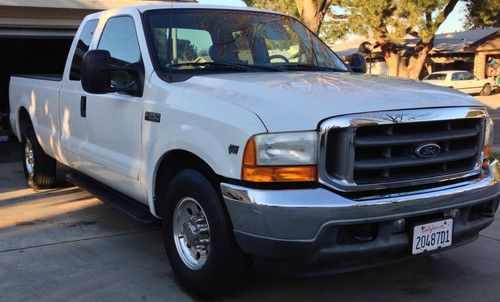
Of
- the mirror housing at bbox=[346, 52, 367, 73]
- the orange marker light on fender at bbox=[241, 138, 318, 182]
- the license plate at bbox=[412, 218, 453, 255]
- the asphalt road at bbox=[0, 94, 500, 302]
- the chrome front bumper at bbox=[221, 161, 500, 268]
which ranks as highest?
the mirror housing at bbox=[346, 52, 367, 73]

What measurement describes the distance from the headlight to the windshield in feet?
4.34

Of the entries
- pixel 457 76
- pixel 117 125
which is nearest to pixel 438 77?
pixel 457 76

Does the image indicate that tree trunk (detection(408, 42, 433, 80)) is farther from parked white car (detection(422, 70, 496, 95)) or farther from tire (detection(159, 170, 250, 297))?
tire (detection(159, 170, 250, 297))

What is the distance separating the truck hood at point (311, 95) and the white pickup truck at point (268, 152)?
0.04 feet

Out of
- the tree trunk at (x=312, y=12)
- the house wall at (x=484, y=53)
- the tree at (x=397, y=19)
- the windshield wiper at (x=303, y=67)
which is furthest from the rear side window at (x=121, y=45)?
the house wall at (x=484, y=53)

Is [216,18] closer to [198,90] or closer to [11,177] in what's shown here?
[198,90]

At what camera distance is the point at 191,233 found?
3770 mm

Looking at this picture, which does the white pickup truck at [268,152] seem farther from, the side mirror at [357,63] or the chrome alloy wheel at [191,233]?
the side mirror at [357,63]

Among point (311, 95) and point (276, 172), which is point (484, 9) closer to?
point (311, 95)

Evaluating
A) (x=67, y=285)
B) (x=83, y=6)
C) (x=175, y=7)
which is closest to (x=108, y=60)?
(x=175, y=7)

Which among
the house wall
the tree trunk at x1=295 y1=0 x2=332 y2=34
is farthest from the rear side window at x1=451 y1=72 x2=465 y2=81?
the tree trunk at x1=295 y1=0 x2=332 y2=34

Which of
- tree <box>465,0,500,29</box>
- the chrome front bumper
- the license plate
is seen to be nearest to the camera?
the chrome front bumper

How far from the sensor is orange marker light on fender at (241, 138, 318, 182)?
3152 millimetres

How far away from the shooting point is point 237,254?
346 centimetres
